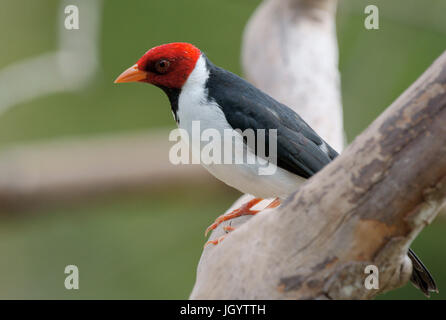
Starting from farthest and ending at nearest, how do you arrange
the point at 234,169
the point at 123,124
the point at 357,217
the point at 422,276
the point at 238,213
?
the point at 123,124 < the point at 238,213 < the point at 234,169 < the point at 422,276 < the point at 357,217

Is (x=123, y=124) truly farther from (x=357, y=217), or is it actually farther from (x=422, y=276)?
(x=357, y=217)

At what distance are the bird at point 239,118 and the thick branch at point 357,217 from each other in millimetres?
539

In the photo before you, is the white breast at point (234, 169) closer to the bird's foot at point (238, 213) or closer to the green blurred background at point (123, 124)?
the bird's foot at point (238, 213)

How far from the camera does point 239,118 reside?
2.46 m

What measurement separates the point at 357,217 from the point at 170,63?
4.07 feet

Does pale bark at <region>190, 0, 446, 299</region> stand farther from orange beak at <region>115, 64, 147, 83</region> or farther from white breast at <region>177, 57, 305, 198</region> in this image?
orange beak at <region>115, 64, 147, 83</region>

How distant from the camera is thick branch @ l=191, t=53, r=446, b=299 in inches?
66.1

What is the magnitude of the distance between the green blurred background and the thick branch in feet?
15.3

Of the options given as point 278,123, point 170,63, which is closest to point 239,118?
point 278,123

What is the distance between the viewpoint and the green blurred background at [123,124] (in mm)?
7117

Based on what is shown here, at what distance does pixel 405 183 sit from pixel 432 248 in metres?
5.89

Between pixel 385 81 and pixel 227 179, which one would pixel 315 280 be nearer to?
pixel 227 179

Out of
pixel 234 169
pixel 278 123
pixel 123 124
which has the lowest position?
pixel 234 169
